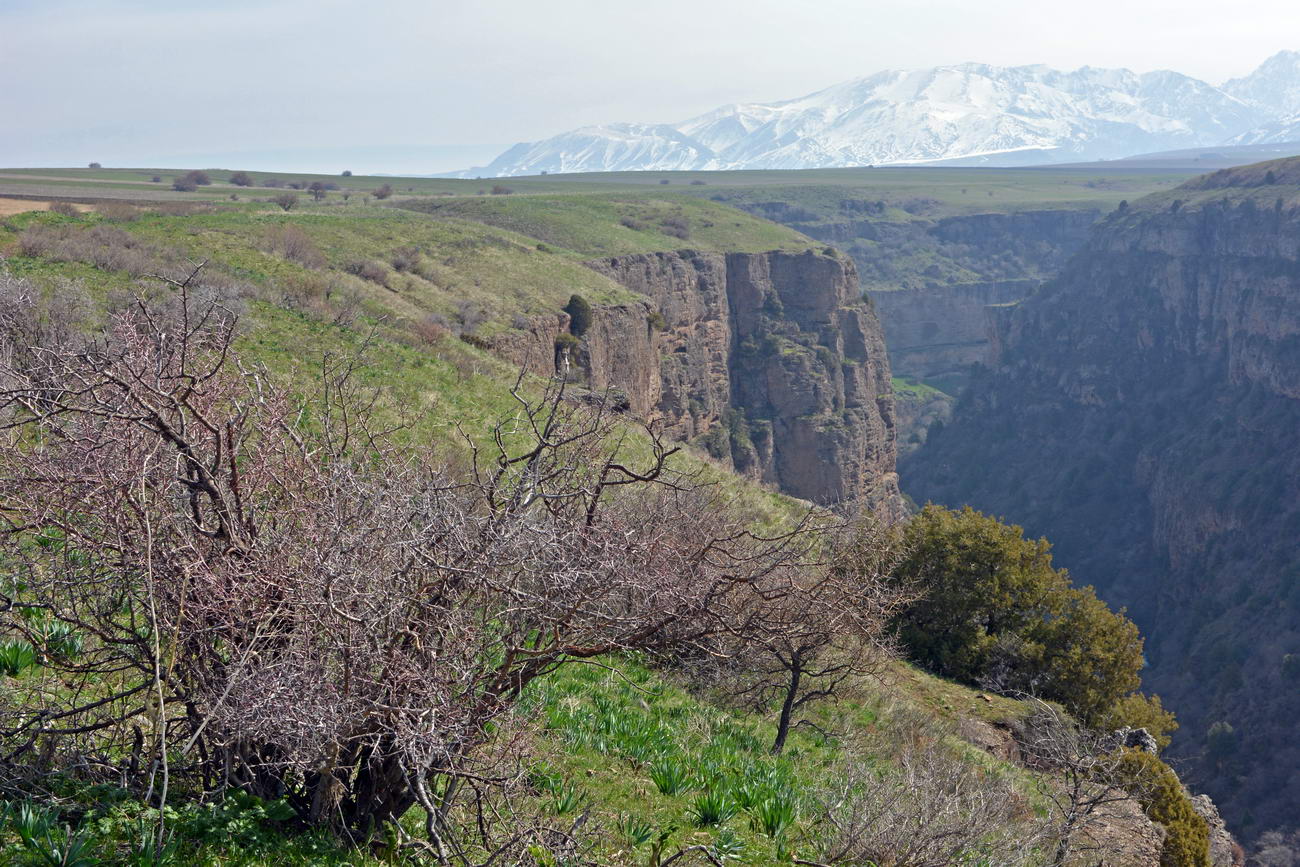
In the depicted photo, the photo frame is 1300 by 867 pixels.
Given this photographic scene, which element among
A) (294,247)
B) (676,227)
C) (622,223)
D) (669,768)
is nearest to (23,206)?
(294,247)

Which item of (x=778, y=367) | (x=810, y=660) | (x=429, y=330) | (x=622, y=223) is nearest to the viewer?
(x=810, y=660)

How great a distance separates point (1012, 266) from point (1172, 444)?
45.9 m

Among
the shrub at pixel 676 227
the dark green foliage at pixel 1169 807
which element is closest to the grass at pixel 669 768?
the dark green foliage at pixel 1169 807

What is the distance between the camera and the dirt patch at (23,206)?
109 ft

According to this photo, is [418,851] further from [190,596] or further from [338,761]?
[190,596]

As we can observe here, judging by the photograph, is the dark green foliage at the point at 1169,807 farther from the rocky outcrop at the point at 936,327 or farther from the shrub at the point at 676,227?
the rocky outcrop at the point at 936,327

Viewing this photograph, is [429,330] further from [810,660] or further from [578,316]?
[810,660]

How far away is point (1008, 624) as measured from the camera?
18.4 metres

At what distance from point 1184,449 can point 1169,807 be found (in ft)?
220

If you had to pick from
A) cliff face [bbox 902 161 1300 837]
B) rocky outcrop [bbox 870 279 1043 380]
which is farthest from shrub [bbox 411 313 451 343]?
rocky outcrop [bbox 870 279 1043 380]

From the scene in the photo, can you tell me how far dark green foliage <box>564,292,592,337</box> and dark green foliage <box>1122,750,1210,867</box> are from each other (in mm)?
27226

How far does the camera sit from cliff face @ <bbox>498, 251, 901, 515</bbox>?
4991 cm

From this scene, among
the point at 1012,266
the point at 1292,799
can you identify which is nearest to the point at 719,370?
the point at 1292,799

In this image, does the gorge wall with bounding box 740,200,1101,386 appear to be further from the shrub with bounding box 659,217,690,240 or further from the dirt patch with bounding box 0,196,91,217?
the dirt patch with bounding box 0,196,91,217
